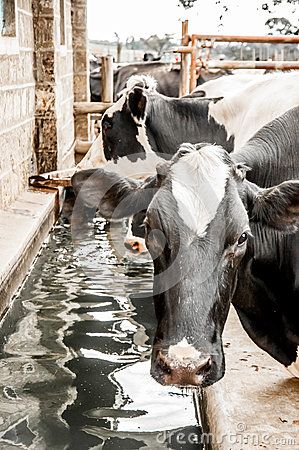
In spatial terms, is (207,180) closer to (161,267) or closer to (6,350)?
(161,267)

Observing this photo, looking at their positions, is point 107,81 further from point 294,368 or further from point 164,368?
point 164,368

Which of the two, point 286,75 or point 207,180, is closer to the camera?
point 207,180

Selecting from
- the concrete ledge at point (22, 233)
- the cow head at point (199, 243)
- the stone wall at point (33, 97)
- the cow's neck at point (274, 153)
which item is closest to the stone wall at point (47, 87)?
the stone wall at point (33, 97)

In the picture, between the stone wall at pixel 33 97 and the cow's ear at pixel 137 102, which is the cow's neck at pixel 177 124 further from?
the stone wall at pixel 33 97

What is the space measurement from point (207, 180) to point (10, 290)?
2.48 m

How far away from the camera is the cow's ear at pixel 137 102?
5816 millimetres

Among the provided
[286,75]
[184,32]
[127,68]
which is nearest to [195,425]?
[286,75]

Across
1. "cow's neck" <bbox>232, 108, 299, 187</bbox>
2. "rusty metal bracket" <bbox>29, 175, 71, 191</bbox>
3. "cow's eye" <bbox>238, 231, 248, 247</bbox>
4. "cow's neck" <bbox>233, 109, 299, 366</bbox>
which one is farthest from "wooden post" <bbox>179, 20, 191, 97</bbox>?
"cow's eye" <bbox>238, 231, 248, 247</bbox>

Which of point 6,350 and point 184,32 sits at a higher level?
point 184,32

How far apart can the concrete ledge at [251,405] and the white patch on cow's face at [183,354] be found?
1.94 feet

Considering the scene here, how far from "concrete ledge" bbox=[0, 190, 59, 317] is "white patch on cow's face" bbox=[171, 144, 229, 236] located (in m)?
1.91

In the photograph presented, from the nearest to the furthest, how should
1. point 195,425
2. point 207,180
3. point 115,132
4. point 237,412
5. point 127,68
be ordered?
point 207,180 → point 237,412 → point 195,425 → point 115,132 → point 127,68

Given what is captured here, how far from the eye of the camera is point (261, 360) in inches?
133

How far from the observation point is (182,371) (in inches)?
82.1
